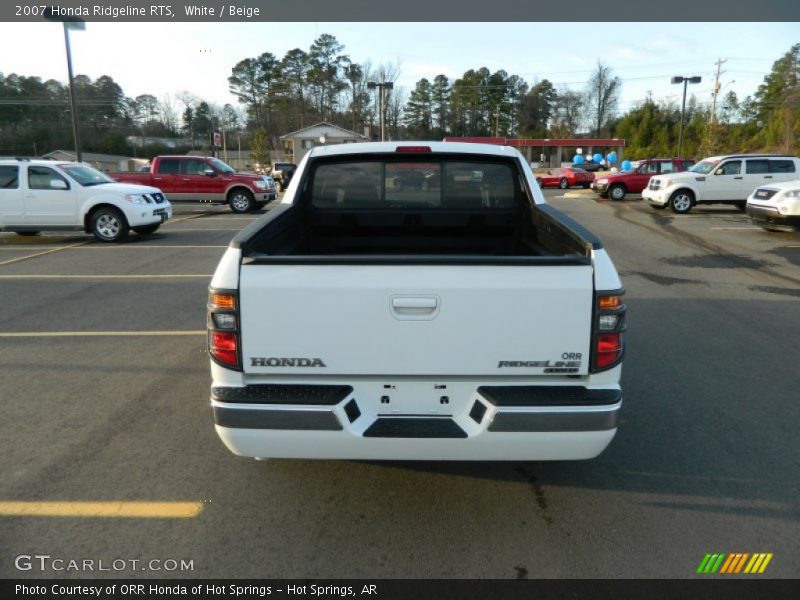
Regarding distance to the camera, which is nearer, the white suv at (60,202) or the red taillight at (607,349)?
the red taillight at (607,349)

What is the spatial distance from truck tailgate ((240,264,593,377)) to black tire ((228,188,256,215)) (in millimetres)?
19877

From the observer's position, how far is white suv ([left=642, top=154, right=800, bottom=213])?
20.5 meters

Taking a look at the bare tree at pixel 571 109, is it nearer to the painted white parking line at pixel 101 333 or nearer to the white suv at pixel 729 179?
the white suv at pixel 729 179

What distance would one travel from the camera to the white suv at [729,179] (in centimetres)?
2050

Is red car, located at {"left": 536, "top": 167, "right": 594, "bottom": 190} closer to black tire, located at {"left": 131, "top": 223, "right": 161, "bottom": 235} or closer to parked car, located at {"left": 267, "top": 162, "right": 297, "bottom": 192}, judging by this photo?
parked car, located at {"left": 267, "top": 162, "right": 297, "bottom": 192}

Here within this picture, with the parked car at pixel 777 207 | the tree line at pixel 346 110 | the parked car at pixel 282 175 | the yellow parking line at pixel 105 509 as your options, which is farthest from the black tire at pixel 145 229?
the tree line at pixel 346 110

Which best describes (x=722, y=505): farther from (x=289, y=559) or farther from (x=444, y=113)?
(x=444, y=113)

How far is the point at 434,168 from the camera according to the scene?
15.7 ft

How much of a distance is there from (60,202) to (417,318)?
44.1ft

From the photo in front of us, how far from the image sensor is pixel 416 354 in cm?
284

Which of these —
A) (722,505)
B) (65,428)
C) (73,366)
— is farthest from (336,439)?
(73,366)

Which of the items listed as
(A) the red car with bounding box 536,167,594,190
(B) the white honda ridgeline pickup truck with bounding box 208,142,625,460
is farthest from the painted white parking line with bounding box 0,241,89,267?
(A) the red car with bounding box 536,167,594,190

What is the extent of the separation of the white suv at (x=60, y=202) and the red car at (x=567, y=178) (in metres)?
29.5

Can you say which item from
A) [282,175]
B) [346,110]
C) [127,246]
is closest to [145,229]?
[127,246]
